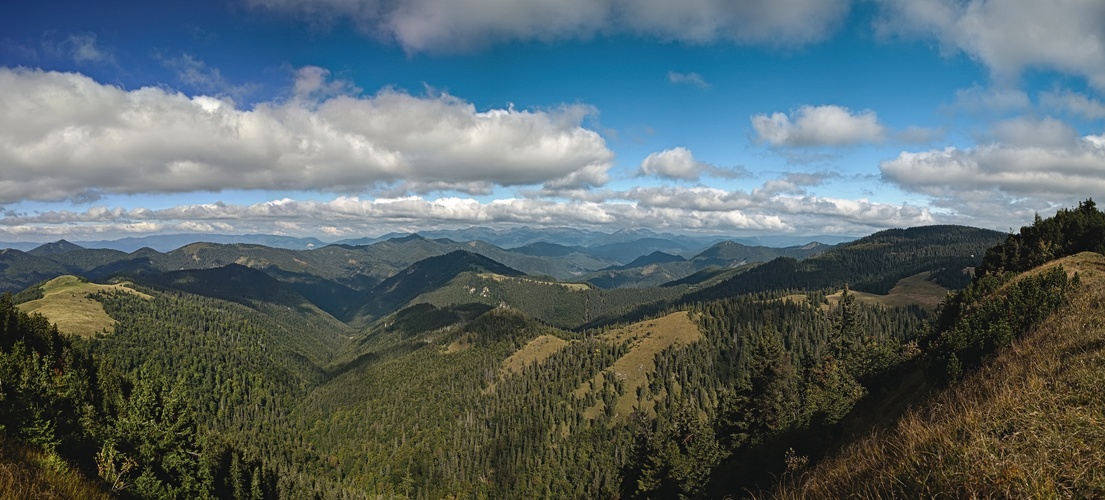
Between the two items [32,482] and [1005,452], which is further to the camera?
[32,482]

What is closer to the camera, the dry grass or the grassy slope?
the grassy slope

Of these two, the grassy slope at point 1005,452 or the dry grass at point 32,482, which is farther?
the dry grass at point 32,482

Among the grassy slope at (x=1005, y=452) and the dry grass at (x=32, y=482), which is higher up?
the grassy slope at (x=1005, y=452)

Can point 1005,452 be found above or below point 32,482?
above

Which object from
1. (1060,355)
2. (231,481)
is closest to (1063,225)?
(1060,355)

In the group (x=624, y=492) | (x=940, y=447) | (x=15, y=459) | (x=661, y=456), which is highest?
(x=940, y=447)

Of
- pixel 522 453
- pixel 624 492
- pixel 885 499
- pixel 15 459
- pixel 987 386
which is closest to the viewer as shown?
pixel 885 499

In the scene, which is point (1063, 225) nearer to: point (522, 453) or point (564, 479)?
point (564, 479)

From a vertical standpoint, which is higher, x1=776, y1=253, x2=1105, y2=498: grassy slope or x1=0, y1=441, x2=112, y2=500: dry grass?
x1=776, y1=253, x2=1105, y2=498: grassy slope
